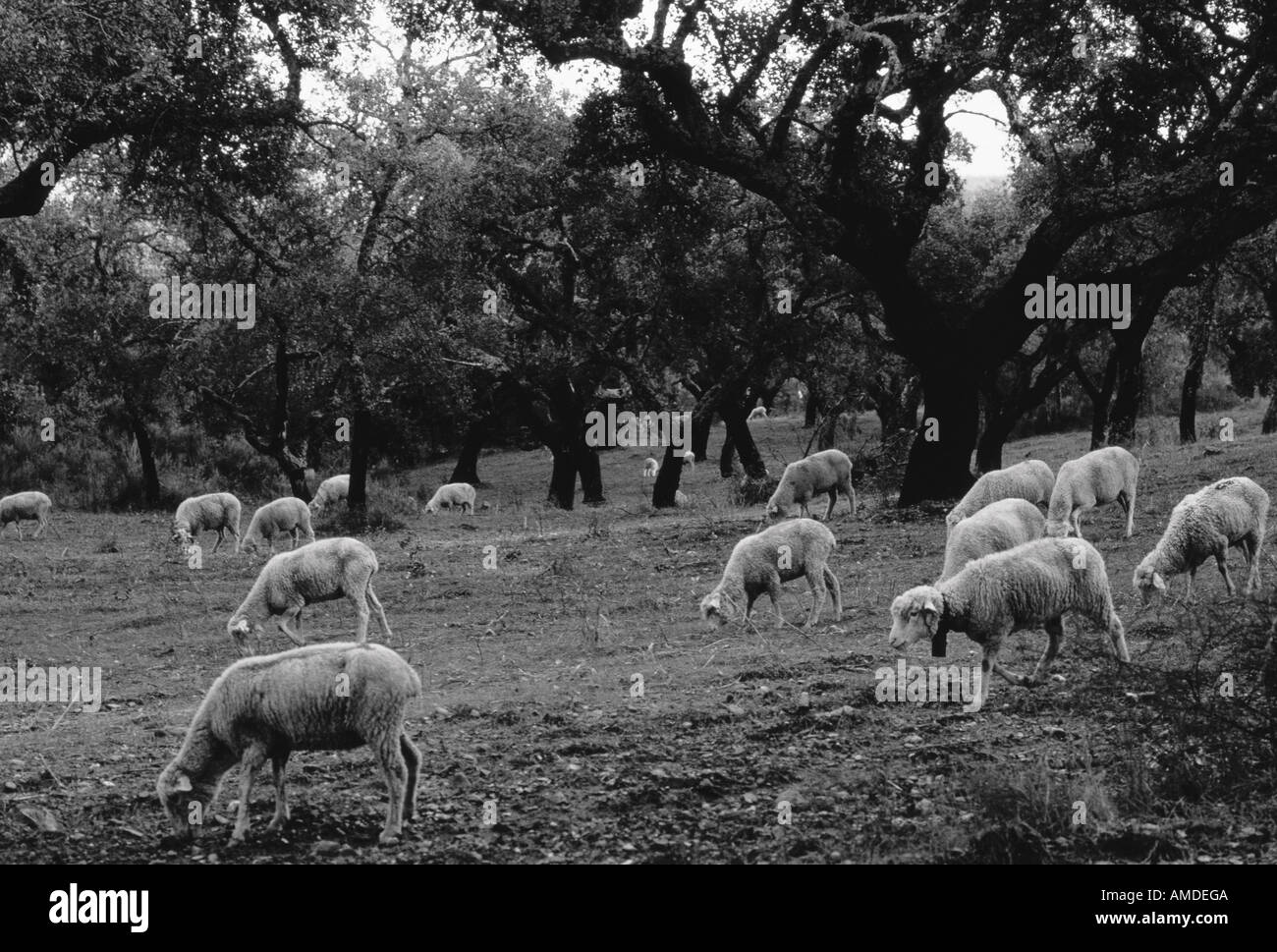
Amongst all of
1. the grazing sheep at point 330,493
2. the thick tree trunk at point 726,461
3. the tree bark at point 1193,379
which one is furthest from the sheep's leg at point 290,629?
the thick tree trunk at point 726,461

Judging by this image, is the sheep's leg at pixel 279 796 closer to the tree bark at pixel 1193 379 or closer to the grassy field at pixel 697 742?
the grassy field at pixel 697 742

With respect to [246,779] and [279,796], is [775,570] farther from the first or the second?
[246,779]

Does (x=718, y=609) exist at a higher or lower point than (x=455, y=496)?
lower

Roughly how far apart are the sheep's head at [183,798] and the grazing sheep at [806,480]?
629 inches

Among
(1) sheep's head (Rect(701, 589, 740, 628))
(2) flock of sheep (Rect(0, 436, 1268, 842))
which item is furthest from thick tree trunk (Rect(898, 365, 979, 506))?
(1) sheep's head (Rect(701, 589, 740, 628))

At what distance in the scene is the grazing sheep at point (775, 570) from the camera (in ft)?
51.6

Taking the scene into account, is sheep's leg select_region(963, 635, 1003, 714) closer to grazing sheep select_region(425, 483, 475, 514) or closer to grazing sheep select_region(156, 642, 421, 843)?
grazing sheep select_region(156, 642, 421, 843)

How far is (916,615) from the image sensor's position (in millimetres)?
11898

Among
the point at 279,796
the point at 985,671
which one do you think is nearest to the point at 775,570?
the point at 985,671

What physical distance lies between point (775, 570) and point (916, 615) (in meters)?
4.03

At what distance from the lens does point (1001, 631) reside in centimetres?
1189

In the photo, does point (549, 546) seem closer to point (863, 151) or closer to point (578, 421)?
point (863, 151)
